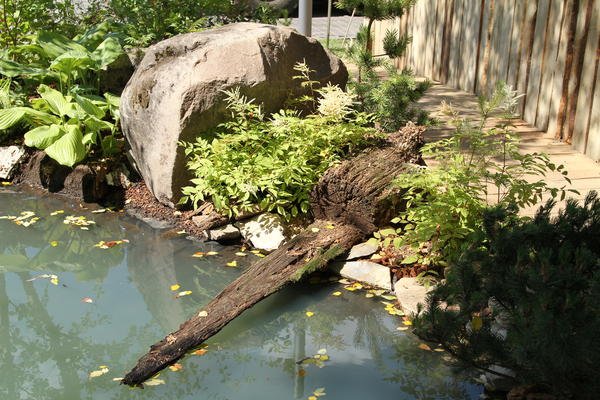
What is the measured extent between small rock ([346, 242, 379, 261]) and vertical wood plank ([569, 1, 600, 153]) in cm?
223

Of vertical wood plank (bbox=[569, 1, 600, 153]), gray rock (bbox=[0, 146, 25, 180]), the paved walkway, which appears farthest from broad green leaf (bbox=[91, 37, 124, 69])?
vertical wood plank (bbox=[569, 1, 600, 153])

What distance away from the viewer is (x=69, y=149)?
20.1 ft

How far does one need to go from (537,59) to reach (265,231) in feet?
10.1

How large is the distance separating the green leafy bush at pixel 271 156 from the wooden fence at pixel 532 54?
1.84m

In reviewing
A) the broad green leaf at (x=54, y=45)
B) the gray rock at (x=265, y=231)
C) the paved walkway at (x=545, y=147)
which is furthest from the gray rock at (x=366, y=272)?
the broad green leaf at (x=54, y=45)

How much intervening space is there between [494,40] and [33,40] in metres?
4.64

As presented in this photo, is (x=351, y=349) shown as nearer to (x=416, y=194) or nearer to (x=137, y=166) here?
(x=416, y=194)

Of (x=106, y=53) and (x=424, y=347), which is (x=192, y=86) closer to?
(x=106, y=53)

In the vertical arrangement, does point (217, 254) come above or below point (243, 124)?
Result: below

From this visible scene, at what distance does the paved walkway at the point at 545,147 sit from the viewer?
5676 mm

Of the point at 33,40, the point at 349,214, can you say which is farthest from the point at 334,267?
the point at 33,40

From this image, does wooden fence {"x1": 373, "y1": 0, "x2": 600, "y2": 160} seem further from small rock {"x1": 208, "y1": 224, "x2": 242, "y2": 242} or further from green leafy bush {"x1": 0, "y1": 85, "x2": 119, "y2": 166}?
green leafy bush {"x1": 0, "y1": 85, "x2": 119, "y2": 166}

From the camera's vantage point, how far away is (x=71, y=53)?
682cm

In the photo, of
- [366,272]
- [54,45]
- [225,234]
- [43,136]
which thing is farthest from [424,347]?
[54,45]
